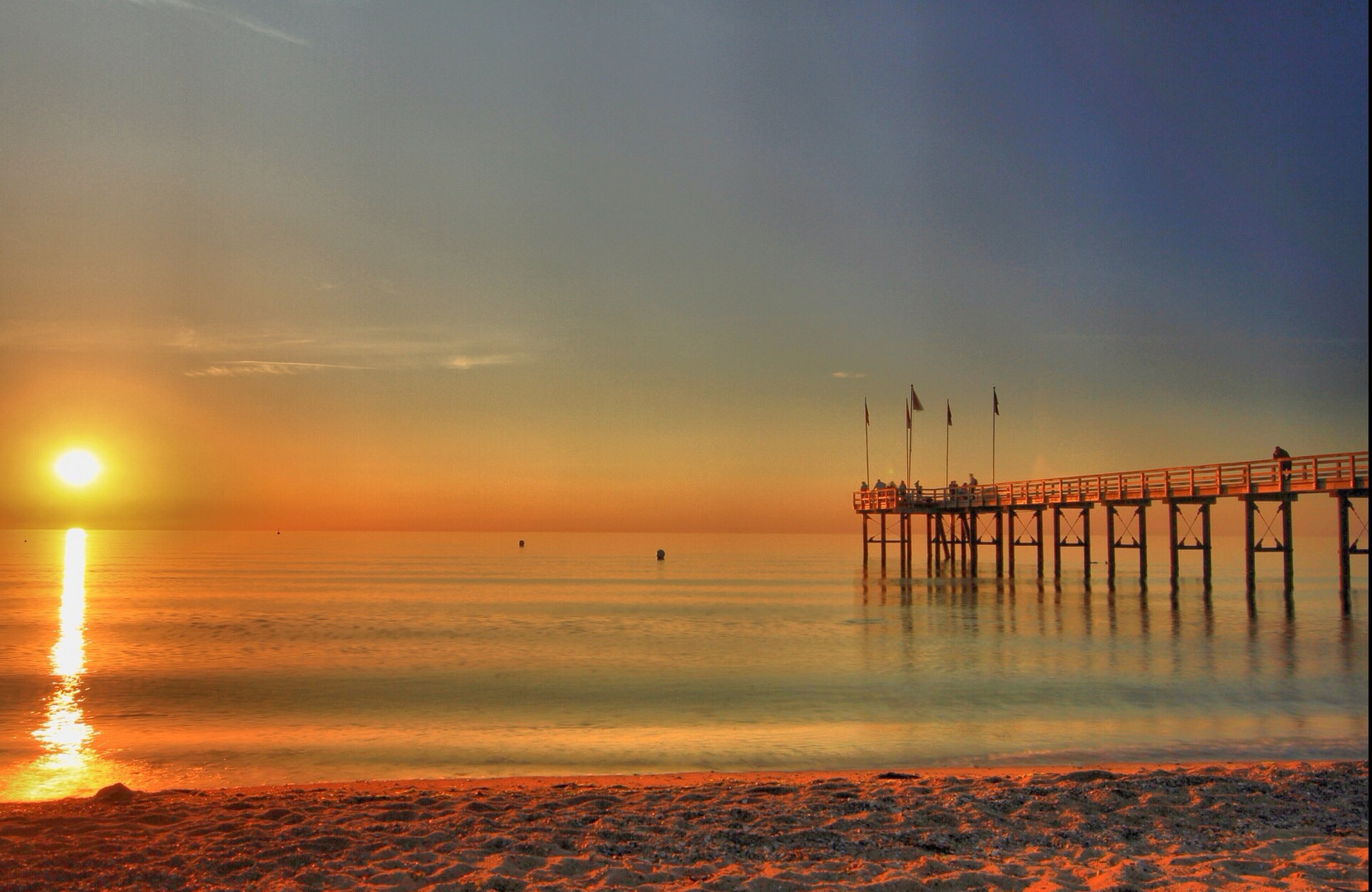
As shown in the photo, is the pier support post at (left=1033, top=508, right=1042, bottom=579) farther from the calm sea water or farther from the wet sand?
the wet sand

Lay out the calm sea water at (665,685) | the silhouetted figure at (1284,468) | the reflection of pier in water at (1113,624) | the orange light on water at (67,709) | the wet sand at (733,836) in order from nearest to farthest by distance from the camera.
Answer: the wet sand at (733,836), the calm sea water at (665,685), the orange light on water at (67,709), the reflection of pier in water at (1113,624), the silhouetted figure at (1284,468)

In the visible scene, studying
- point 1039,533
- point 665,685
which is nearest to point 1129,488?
point 1039,533

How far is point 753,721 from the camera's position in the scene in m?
18.2

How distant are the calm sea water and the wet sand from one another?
381 centimetres

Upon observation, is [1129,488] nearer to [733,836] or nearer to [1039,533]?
[1039,533]

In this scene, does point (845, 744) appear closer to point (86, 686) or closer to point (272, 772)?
point (272, 772)

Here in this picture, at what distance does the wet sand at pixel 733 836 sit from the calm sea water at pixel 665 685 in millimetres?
3805

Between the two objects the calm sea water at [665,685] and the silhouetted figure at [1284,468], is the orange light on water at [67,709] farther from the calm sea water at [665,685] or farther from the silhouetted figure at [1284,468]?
the silhouetted figure at [1284,468]

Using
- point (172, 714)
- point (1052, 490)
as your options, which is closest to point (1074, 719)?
point (172, 714)

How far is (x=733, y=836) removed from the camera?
8.70 m

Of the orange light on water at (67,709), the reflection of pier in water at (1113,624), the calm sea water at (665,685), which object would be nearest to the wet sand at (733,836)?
the calm sea water at (665,685)

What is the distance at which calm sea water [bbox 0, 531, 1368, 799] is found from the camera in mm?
15188

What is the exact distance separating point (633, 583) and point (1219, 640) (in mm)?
45115

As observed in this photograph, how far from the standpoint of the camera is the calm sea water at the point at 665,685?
598 inches
